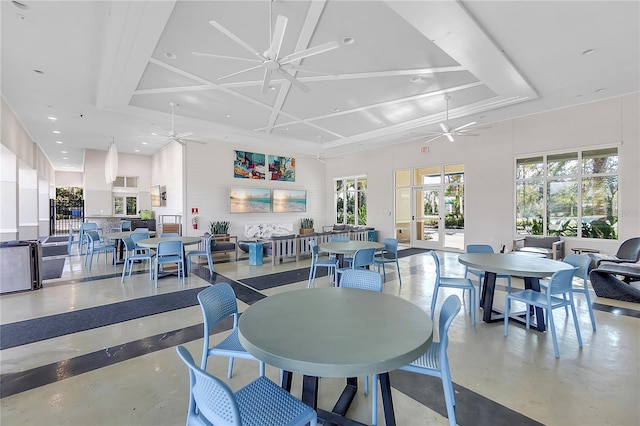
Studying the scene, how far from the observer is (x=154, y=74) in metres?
5.21

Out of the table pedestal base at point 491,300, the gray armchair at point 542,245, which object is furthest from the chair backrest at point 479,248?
the gray armchair at point 542,245

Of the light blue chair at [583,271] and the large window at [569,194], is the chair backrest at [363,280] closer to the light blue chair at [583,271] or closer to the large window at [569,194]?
the light blue chair at [583,271]

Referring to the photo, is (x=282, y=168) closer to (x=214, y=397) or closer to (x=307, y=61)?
(x=307, y=61)

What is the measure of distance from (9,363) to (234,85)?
203 inches

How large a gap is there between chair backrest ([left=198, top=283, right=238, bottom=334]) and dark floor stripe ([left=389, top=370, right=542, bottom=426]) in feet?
4.75

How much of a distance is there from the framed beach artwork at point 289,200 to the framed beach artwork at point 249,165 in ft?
3.00

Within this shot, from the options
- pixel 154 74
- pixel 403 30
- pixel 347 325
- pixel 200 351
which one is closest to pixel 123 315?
pixel 200 351

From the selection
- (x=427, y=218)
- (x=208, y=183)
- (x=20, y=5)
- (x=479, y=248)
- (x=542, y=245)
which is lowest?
(x=542, y=245)

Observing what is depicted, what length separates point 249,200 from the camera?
10336mm

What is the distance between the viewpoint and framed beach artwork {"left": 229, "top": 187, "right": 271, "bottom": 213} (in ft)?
32.7

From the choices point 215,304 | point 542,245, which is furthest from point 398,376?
point 542,245

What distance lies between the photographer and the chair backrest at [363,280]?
2462 millimetres

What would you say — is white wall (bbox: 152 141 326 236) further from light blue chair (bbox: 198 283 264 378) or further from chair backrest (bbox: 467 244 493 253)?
chair backrest (bbox: 467 244 493 253)

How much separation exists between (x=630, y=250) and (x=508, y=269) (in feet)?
15.3
